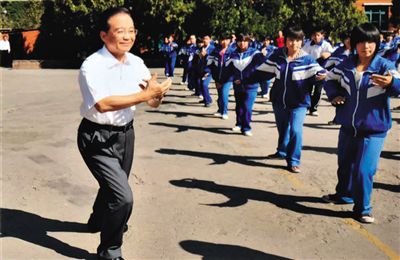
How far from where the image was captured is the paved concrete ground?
14.8 feet

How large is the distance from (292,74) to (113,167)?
11.7 feet

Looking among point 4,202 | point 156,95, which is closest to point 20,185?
point 4,202

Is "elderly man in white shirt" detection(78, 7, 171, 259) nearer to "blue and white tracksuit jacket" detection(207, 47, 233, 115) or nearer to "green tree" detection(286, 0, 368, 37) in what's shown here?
"blue and white tracksuit jacket" detection(207, 47, 233, 115)

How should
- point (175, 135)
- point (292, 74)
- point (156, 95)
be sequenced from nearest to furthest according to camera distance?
point (156, 95), point (292, 74), point (175, 135)

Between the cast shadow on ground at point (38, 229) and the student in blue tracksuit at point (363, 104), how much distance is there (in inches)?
107

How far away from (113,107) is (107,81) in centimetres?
25

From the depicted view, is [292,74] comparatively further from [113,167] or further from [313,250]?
[113,167]

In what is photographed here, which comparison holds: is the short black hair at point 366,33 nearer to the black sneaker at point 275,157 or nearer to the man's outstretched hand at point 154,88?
the man's outstretched hand at point 154,88

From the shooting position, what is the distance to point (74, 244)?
4.50 m

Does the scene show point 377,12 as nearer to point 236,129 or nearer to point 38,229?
point 236,129

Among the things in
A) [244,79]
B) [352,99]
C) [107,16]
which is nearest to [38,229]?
[107,16]

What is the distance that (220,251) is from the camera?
439cm

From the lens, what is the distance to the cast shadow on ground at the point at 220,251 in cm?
430

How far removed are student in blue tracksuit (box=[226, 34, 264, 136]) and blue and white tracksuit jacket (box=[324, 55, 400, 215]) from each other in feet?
12.0
